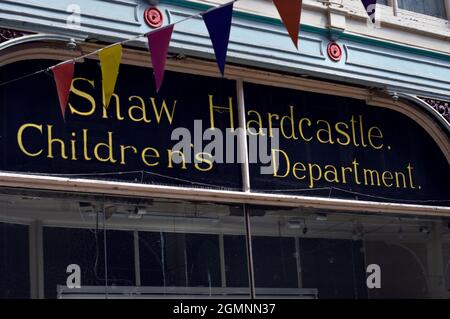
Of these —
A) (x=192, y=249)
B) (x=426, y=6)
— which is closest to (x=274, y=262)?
(x=192, y=249)

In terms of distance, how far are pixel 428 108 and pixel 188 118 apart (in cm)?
282

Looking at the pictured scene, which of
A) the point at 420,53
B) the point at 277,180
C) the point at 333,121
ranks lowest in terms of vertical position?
the point at 277,180

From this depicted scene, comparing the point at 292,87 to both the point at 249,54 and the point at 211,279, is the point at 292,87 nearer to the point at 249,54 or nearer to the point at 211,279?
the point at 249,54

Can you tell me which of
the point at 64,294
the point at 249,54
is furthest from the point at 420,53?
the point at 64,294

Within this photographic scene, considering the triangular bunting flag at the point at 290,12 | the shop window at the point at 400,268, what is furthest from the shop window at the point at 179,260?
the triangular bunting flag at the point at 290,12

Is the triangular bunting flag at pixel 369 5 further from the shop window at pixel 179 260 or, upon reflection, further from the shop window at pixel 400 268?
the shop window at pixel 400 268

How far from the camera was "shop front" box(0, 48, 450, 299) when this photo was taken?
26.6 feet

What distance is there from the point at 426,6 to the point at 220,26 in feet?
13.9

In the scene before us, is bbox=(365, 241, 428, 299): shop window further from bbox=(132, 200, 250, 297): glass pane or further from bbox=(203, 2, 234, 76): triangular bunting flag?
bbox=(203, 2, 234, 76): triangular bunting flag

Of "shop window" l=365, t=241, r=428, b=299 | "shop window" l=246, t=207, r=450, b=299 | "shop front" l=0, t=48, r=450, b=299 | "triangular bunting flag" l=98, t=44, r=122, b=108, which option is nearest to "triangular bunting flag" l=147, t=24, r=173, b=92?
"triangular bunting flag" l=98, t=44, r=122, b=108

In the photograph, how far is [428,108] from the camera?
1043cm

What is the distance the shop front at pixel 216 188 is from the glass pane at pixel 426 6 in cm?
113

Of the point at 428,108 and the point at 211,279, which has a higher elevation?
the point at 428,108

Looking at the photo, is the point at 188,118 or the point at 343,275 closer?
the point at 188,118
